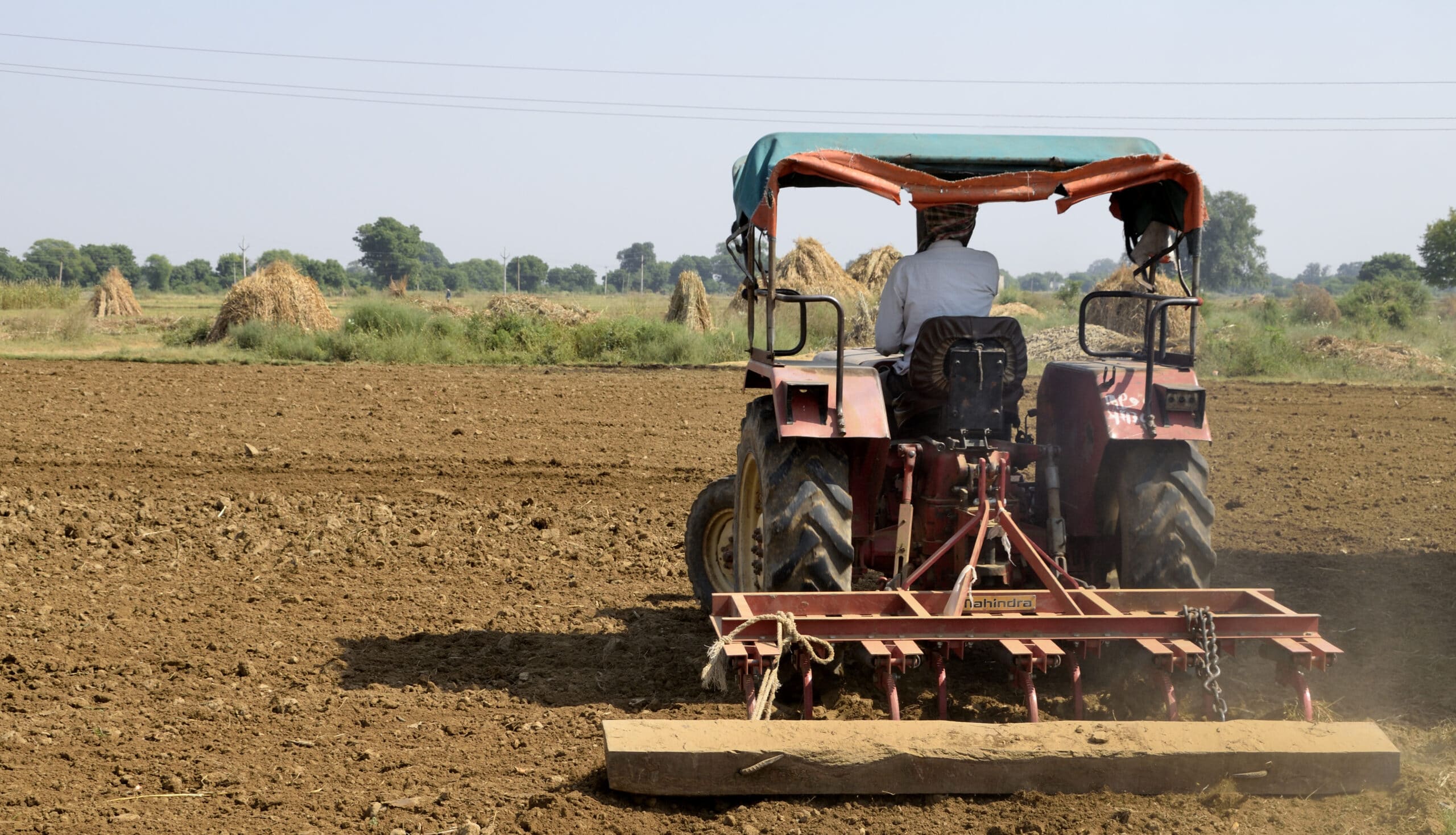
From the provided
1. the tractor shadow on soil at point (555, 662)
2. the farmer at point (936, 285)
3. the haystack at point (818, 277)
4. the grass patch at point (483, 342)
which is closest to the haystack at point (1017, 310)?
the haystack at point (818, 277)

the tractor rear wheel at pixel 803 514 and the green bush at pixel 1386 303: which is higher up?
the green bush at pixel 1386 303

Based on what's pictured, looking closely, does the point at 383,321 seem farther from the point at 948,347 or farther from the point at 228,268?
the point at 228,268

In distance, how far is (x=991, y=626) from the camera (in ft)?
15.1

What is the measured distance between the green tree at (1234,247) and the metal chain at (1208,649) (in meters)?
78.4

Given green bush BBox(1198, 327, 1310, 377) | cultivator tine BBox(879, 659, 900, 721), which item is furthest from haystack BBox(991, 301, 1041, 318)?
cultivator tine BBox(879, 659, 900, 721)

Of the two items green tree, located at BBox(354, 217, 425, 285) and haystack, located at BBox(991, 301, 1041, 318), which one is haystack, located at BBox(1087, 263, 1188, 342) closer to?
haystack, located at BBox(991, 301, 1041, 318)

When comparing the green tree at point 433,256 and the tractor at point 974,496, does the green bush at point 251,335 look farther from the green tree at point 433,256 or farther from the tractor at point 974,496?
the green tree at point 433,256

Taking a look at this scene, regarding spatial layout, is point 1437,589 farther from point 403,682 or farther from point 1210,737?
point 403,682

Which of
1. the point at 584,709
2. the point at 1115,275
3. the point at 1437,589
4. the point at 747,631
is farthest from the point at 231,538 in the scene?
the point at 1115,275

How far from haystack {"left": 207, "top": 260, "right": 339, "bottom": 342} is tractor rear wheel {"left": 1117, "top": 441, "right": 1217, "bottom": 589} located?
2373 cm

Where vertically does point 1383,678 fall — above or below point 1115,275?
below

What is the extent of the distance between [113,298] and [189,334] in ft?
37.3

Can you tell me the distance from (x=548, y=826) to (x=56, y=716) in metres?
2.56

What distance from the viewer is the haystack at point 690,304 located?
29.6 metres
